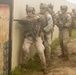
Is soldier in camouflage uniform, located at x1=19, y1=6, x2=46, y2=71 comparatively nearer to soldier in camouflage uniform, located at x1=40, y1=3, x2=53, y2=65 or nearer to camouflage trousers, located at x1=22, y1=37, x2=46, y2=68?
camouflage trousers, located at x1=22, y1=37, x2=46, y2=68

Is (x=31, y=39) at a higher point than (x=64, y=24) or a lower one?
lower

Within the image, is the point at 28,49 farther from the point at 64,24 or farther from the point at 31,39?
the point at 64,24

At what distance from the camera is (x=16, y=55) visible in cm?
764

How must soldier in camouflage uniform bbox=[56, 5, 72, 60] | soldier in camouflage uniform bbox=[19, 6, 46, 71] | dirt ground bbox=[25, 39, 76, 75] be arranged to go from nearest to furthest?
soldier in camouflage uniform bbox=[19, 6, 46, 71] < dirt ground bbox=[25, 39, 76, 75] < soldier in camouflage uniform bbox=[56, 5, 72, 60]

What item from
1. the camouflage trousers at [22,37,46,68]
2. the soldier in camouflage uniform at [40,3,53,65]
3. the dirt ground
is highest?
the soldier in camouflage uniform at [40,3,53,65]

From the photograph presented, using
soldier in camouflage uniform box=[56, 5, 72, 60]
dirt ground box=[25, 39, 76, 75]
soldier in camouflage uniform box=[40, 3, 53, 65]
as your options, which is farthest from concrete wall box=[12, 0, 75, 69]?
soldier in camouflage uniform box=[56, 5, 72, 60]

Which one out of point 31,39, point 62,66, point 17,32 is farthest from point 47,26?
point 62,66

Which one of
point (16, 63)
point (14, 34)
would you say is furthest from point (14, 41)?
point (16, 63)

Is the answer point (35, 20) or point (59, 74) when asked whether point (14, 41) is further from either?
point (59, 74)

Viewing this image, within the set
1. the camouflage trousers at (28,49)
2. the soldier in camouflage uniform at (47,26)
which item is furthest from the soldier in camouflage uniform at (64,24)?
the camouflage trousers at (28,49)

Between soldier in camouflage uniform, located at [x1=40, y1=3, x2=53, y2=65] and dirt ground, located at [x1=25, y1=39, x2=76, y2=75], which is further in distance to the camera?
soldier in camouflage uniform, located at [x1=40, y1=3, x2=53, y2=65]

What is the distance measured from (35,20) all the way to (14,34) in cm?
71

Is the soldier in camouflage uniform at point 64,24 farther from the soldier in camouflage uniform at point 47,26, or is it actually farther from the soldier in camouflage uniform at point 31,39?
the soldier in camouflage uniform at point 31,39

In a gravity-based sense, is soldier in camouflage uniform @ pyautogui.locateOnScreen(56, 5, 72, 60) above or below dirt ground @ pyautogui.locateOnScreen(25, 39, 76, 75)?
above
